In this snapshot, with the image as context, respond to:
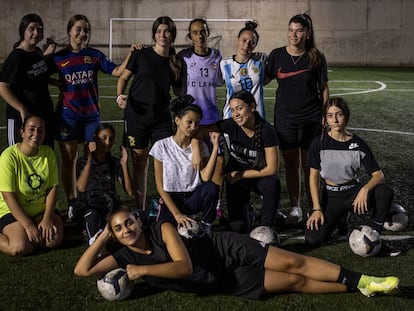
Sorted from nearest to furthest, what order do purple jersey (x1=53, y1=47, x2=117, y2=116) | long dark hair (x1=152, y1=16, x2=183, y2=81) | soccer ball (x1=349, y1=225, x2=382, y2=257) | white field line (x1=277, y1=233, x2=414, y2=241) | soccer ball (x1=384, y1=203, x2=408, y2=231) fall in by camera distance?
1. soccer ball (x1=349, y1=225, x2=382, y2=257)
2. white field line (x1=277, y1=233, x2=414, y2=241)
3. soccer ball (x1=384, y1=203, x2=408, y2=231)
4. long dark hair (x1=152, y1=16, x2=183, y2=81)
5. purple jersey (x1=53, y1=47, x2=117, y2=116)

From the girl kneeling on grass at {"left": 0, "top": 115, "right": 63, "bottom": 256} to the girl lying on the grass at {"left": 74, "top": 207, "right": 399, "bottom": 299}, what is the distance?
3.10 ft

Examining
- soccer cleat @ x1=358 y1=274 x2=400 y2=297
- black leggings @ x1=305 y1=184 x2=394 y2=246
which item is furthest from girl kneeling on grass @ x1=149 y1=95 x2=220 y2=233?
soccer cleat @ x1=358 y1=274 x2=400 y2=297

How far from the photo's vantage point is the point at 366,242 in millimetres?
4348

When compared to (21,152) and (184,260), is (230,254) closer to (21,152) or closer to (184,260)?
(184,260)

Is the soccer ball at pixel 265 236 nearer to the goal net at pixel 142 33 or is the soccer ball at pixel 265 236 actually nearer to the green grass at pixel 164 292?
the green grass at pixel 164 292

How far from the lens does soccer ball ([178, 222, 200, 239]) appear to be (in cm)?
390

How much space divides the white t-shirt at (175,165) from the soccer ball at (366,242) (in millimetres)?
1326

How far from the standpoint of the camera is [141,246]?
365cm

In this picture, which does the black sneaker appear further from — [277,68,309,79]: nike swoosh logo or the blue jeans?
[277,68,309,79]: nike swoosh logo

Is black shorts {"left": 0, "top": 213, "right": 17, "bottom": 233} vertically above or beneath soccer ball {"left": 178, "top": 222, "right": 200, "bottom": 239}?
beneath

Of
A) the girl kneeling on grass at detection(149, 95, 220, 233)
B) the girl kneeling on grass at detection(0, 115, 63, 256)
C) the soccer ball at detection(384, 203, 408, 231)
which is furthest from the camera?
the soccer ball at detection(384, 203, 408, 231)

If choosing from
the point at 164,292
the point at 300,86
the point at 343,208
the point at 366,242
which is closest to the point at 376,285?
the point at 366,242

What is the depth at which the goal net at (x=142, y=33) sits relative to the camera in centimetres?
2189

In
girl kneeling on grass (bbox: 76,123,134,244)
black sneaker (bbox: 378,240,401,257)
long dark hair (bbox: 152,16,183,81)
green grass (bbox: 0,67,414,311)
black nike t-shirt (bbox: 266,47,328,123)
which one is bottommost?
green grass (bbox: 0,67,414,311)
